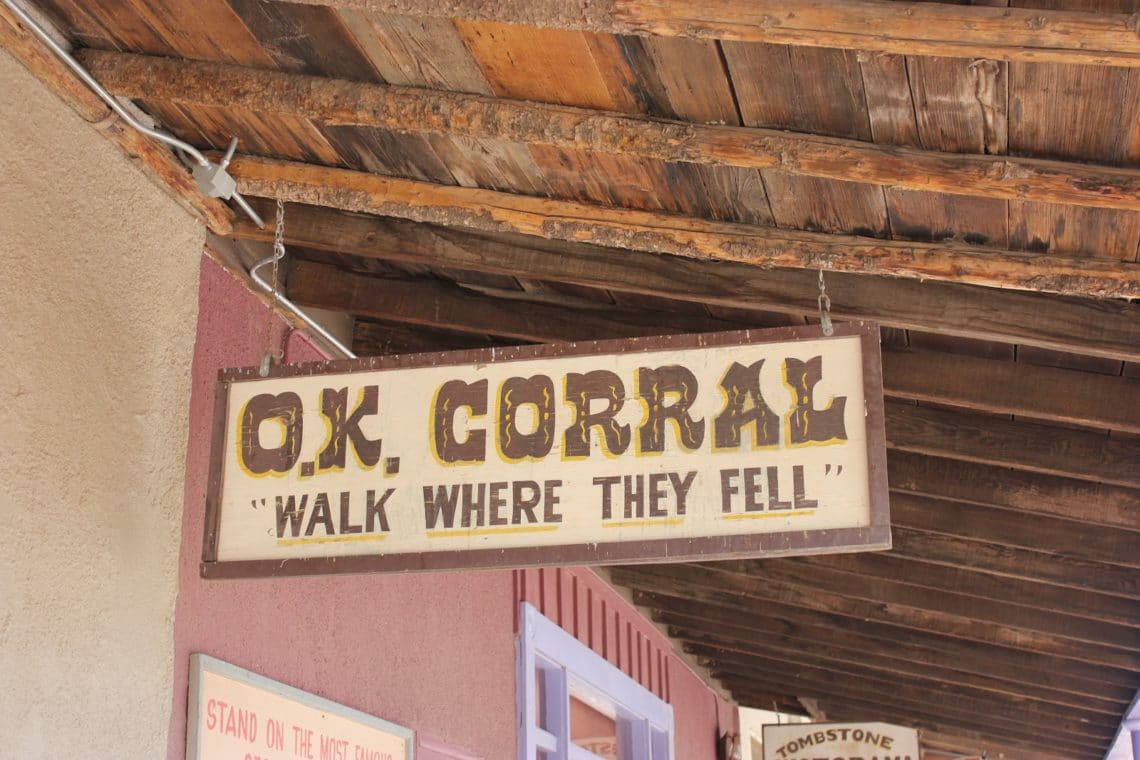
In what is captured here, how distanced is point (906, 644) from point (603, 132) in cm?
632

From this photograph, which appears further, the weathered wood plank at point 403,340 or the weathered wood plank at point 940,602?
the weathered wood plank at point 940,602

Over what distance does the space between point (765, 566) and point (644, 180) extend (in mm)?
4362

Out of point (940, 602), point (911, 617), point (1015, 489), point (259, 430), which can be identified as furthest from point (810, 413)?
point (911, 617)

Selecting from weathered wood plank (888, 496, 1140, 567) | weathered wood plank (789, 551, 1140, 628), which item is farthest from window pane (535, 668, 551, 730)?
weathered wood plank (888, 496, 1140, 567)

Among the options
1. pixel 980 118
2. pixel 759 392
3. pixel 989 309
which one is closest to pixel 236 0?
pixel 759 392

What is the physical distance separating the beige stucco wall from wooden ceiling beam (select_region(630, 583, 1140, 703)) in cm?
504

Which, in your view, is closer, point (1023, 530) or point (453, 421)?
point (453, 421)

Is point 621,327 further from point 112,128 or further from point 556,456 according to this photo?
point 112,128

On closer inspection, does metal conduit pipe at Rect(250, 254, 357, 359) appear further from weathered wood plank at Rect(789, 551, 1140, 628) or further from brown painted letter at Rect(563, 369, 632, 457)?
weathered wood plank at Rect(789, 551, 1140, 628)

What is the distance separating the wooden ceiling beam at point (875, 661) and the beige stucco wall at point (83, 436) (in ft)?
19.9

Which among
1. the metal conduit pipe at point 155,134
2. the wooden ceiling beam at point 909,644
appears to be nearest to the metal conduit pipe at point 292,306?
the metal conduit pipe at point 155,134

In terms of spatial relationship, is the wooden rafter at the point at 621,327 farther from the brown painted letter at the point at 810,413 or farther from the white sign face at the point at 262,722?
the brown painted letter at the point at 810,413

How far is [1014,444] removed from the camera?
4660 mm

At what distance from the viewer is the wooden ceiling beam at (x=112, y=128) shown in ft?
9.63
